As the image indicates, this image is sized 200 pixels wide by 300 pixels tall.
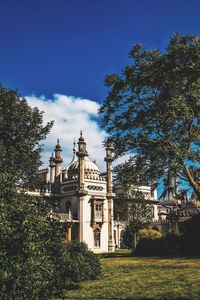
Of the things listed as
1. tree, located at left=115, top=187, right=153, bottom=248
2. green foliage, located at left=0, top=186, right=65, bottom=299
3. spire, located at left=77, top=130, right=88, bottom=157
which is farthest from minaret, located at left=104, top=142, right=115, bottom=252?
green foliage, located at left=0, top=186, right=65, bottom=299

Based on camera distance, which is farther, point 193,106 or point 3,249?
point 193,106

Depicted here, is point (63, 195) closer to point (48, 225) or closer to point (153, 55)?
point (153, 55)

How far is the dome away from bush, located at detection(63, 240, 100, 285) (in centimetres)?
3365

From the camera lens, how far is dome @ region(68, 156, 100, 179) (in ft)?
172

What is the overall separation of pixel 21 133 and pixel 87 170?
1020 inches

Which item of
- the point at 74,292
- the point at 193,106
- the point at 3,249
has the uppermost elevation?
the point at 193,106

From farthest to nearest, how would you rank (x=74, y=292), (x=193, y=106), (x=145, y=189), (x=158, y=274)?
(x=145, y=189), (x=193, y=106), (x=158, y=274), (x=74, y=292)

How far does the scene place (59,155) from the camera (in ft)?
189

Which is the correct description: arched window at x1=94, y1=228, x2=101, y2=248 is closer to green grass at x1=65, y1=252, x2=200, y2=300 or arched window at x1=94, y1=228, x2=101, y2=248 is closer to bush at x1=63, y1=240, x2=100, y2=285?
green grass at x1=65, y1=252, x2=200, y2=300

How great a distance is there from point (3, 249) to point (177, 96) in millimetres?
13905

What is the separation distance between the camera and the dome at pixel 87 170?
2067 inches

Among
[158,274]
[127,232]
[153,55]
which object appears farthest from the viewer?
[127,232]

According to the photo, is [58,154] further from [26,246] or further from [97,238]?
[26,246]

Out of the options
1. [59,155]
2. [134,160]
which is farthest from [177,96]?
[59,155]
